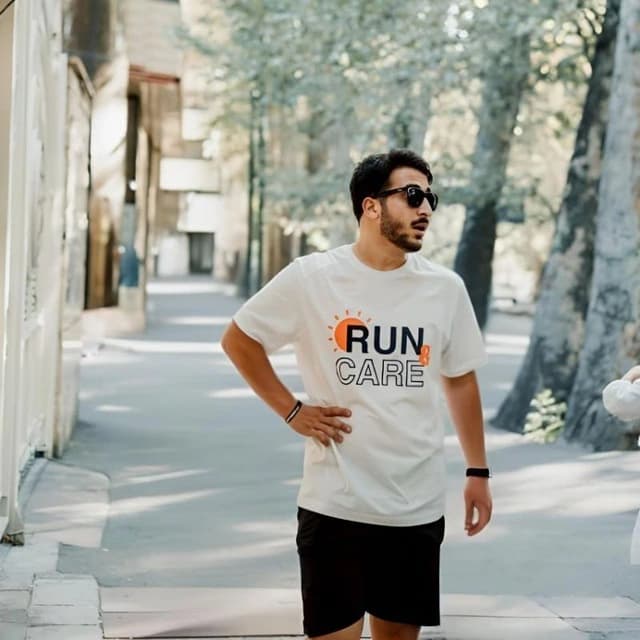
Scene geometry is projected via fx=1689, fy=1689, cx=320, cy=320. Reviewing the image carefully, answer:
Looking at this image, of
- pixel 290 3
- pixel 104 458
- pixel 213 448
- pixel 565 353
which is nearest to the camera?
pixel 104 458

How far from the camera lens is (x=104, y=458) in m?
12.9

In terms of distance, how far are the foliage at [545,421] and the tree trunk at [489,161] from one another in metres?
6.98

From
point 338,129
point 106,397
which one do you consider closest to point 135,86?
point 338,129

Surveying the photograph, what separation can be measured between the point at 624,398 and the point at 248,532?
5.16 meters

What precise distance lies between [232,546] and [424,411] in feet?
14.9

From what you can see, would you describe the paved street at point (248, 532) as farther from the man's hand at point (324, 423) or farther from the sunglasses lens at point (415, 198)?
the sunglasses lens at point (415, 198)

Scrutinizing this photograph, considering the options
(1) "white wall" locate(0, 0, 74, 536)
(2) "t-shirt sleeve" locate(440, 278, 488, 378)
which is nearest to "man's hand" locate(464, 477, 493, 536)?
(2) "t-shirt sleeve" locate(440, 278, 488, 378)

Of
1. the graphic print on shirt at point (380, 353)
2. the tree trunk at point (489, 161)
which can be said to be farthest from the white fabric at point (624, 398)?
the tree trunk at point (489, 161)

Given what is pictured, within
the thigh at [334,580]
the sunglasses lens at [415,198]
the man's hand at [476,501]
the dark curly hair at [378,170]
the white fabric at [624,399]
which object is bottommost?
the thigh at [334,580]

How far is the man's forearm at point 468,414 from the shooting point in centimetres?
474

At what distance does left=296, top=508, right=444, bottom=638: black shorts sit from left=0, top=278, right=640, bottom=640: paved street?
1.82 m

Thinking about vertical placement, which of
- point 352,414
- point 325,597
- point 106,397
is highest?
point 352,414

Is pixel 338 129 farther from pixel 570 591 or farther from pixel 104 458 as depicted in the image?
pixel 570 591

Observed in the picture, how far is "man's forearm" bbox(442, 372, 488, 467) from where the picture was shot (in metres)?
4.74
